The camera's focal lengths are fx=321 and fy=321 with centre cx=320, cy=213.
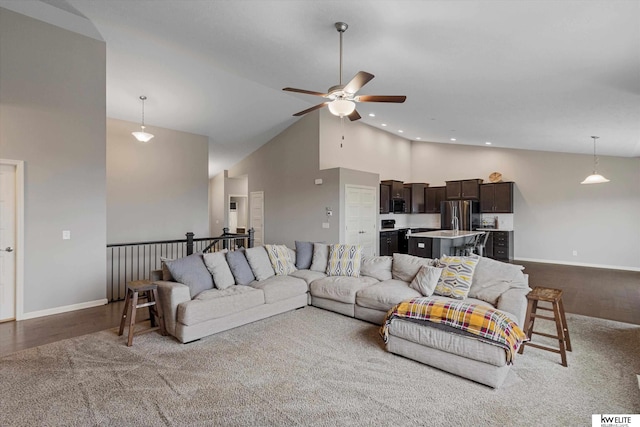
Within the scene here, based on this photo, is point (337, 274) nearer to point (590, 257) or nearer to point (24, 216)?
point (24, 216)

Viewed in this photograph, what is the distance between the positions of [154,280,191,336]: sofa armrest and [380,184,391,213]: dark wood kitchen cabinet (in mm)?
6658

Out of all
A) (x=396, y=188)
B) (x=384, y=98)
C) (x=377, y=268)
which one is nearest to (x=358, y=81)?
(x=384, y=98)

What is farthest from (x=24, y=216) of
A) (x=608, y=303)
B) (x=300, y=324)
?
(x=608, y=303)

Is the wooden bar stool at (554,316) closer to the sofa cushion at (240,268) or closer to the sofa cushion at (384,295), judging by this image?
the sofa cushion at (384,295)

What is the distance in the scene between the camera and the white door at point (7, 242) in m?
4.15

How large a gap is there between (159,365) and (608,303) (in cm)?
615

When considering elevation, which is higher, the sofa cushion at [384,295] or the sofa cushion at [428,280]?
the sofa cushion at [428,280]

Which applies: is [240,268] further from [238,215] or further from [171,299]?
[238,215]

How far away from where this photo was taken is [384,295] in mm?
3848

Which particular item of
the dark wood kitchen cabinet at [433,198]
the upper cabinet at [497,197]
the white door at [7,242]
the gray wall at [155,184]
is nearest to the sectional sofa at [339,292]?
the white door at [7,242]

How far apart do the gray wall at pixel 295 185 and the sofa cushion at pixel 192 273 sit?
12.6 ft

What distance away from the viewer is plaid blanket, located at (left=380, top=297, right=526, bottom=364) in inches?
101

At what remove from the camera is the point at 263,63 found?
499cm

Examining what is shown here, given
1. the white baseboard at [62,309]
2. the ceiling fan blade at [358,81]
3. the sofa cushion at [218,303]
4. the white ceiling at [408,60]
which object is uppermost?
the white ceiling at [408,60]
